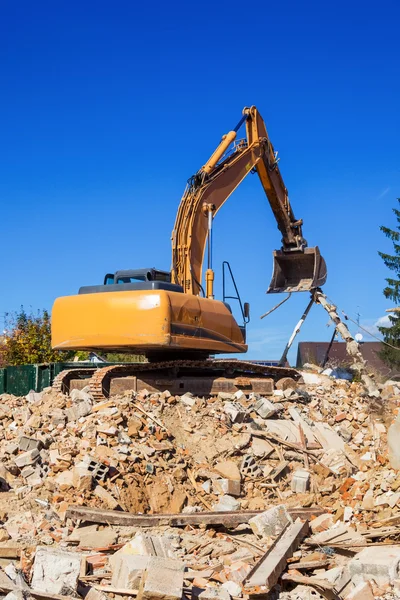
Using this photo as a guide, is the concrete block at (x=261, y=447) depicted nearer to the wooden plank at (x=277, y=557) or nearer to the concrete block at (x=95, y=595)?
the wooden plank at (x=277, y=557)

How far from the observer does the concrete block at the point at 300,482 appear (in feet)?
34.4

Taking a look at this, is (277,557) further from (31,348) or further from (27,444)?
(31,348)

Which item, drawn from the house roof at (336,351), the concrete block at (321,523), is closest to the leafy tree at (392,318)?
the house roof at (336,351)

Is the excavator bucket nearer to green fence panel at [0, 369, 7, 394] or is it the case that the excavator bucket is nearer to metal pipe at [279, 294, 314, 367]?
metal pipe at [279, 294, 314, 367]

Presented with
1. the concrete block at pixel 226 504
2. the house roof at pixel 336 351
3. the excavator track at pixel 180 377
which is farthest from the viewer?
the house roof at pixel 336 351

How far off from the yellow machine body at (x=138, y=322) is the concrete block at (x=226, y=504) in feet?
8.65

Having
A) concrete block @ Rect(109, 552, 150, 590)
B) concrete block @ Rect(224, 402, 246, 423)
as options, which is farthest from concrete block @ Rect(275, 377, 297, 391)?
concrete block @ Rect(109, 552, 150, 590)

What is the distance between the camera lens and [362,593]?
260 inches

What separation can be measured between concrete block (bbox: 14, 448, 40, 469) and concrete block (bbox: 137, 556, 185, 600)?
4086 mm

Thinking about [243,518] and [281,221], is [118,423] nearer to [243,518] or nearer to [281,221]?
[243,518]

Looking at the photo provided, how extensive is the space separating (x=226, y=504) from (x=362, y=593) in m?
3.41

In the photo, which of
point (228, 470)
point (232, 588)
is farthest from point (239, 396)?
point (232, 588)

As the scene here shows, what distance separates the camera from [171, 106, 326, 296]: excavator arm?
13125 mm

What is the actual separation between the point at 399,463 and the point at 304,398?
3.54m
